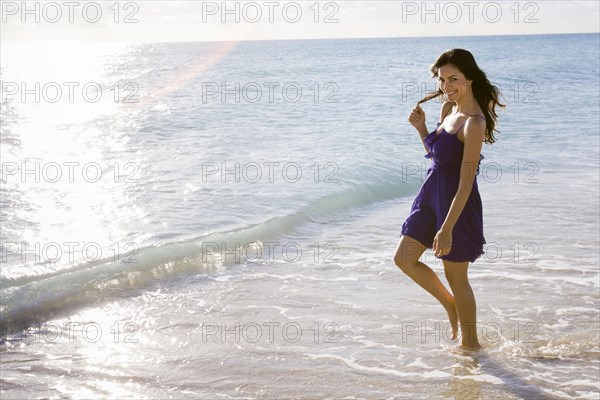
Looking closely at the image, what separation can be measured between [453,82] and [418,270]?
1298mm

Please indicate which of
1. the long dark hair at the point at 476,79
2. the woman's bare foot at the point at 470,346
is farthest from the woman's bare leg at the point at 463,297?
the long dark hair at the point at 476,79

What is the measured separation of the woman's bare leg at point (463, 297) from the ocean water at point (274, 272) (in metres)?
0.19

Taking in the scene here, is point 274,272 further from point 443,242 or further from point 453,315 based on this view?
point 443,242

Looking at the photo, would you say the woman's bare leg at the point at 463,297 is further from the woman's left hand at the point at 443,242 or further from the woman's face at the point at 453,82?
the woman's face at the point at 453,82

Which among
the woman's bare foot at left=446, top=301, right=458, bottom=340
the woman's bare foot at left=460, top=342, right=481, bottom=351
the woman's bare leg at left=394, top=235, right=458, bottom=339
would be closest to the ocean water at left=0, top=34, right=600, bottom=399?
the woman's bare foot at left=460, top=342, right=481, bottom=351

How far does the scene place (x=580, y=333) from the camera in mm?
5645

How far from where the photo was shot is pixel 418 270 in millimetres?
5000

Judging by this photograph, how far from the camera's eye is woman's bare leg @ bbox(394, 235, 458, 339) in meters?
4.86

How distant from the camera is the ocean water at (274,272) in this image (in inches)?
197

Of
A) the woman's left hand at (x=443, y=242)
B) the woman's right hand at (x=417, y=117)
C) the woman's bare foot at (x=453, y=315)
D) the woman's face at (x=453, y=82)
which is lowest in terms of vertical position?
the woman's bare foot at (x=453, y=315)

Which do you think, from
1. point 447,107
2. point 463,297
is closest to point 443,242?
point 463,297

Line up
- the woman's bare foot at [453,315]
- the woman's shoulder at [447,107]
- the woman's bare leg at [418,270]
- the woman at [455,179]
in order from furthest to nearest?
the woman's bare foot at [453,315], the woman's shoulder at [447,107], the woman's bare leg at [418,270], the woman at [455,179]

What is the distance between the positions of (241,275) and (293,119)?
43.1 feet

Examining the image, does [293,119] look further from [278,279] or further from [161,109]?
[278,279]
